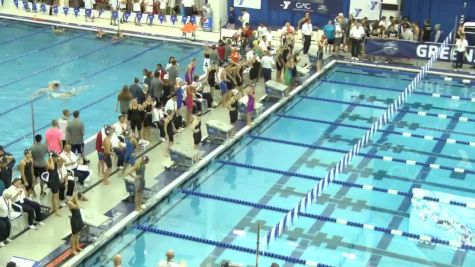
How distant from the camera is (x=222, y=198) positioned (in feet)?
44.9

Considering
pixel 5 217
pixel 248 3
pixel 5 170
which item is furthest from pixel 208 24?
pixel 5 217

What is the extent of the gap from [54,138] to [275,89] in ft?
22.7

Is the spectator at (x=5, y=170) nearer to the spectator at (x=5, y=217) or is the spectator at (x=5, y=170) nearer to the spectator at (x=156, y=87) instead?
the spectator at (x=5, y=217)

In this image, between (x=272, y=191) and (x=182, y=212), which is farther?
(x=272, y=191)

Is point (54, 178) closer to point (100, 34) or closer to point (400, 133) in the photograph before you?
point (400, 133)

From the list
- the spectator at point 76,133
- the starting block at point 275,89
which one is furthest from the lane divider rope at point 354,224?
the starting block at point 275,89

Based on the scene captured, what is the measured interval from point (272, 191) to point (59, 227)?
4068 millimetres

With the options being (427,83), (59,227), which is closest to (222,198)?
(59,227)

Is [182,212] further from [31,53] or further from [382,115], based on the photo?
[31,53]

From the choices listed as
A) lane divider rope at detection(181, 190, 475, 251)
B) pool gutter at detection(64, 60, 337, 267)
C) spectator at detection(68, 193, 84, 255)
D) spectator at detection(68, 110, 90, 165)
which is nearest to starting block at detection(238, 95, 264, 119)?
pool gutter at detection(64, 60, 337, 267)

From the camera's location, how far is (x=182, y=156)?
14.4m

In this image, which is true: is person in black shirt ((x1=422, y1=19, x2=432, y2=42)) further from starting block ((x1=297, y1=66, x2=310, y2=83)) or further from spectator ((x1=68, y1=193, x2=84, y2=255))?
spectator ((x1=68, y1=193, x2=84, y2=255))

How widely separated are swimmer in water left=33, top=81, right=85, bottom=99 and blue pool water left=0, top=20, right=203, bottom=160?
0.19 meters

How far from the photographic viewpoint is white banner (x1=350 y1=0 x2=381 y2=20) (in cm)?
2464
